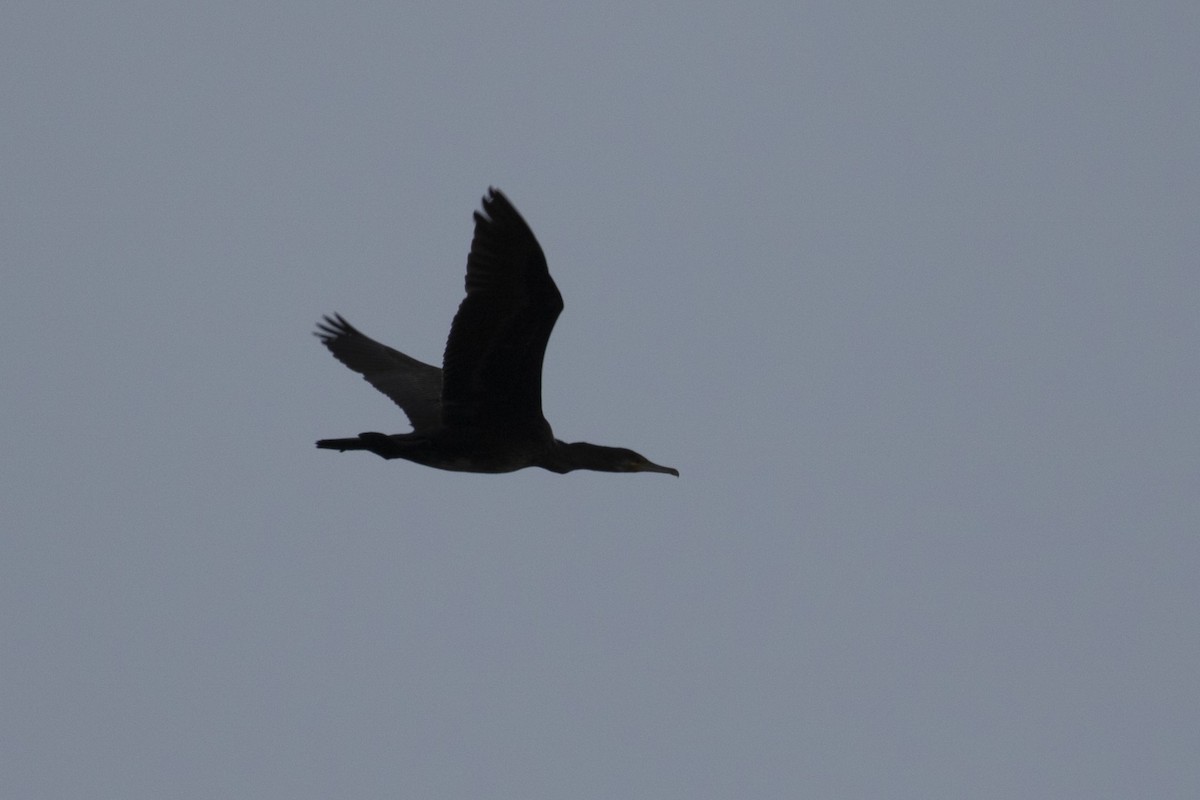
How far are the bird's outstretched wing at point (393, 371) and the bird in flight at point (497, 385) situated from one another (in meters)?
0.03


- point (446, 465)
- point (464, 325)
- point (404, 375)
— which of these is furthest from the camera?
point (404, 375)

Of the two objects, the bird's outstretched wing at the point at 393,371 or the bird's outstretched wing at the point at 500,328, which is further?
the bird's outstretched wing at the point at 393,371

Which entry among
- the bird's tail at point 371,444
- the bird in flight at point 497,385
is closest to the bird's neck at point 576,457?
the bird in flight at point 497,385

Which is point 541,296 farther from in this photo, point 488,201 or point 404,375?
point 404,375

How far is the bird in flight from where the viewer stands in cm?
932

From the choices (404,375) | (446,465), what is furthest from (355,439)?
(404,375)

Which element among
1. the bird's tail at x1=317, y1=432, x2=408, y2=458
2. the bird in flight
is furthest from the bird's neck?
the bird's tail at x1=317, y1=432, x2=408, y2=458

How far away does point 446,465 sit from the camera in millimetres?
10578

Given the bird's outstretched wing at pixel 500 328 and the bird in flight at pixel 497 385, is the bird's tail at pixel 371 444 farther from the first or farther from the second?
the bird's outstretched wing at pixel 500 328

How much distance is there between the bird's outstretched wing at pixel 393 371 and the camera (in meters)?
11.6

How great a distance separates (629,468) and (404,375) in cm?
224

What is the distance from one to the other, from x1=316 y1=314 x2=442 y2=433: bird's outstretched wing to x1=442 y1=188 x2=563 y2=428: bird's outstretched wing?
0.68 meters

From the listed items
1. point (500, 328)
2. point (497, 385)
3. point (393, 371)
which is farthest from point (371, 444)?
point (393, 371)

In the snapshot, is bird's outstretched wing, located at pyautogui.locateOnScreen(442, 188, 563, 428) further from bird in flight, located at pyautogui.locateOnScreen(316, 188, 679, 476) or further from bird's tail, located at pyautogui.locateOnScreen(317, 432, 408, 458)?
bird's tail, located at pyautogui.locateOnScreen(317, 432, 408, 458)
